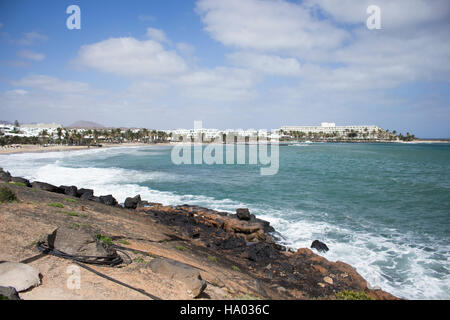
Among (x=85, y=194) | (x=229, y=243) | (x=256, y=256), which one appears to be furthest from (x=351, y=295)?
(x=85, y=194)

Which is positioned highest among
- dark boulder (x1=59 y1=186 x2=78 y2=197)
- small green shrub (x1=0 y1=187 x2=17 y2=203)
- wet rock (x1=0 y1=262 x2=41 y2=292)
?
small green shrub (x1=0 y1=187 x2=17 y2=203)

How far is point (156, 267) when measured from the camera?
7.25 m

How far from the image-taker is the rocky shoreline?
9578mm

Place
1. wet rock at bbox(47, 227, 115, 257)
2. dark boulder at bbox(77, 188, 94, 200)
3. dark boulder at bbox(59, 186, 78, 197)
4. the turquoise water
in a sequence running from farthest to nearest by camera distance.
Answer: dark boulder at bbox(59, 186, 78, 197)
dark boulder at bbox(77, 188, 94, 200)
the turquoise water
wet rock at bbox(47, 227, 115, 257)

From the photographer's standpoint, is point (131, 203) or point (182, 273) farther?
point (131, 203)

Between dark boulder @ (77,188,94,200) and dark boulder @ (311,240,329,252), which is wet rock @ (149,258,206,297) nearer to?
dark boulder @ (311,240,329,252)

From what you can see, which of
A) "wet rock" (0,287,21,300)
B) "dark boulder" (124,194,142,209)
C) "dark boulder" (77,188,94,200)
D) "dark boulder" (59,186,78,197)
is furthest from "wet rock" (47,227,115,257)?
"dark boulder" (59,186,78,197)

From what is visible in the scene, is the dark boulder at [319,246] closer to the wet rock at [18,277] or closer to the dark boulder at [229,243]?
the dark boulder at [229,243]

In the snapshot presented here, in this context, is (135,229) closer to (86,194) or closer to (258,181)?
(86,194)

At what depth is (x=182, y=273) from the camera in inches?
268

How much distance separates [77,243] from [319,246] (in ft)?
37.9

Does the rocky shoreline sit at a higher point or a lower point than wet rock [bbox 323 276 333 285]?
higher

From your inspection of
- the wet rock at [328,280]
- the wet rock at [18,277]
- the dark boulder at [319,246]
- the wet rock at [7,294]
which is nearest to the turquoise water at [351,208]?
the dark boulder at [319,246]

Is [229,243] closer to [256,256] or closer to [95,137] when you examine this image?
[256,256]
